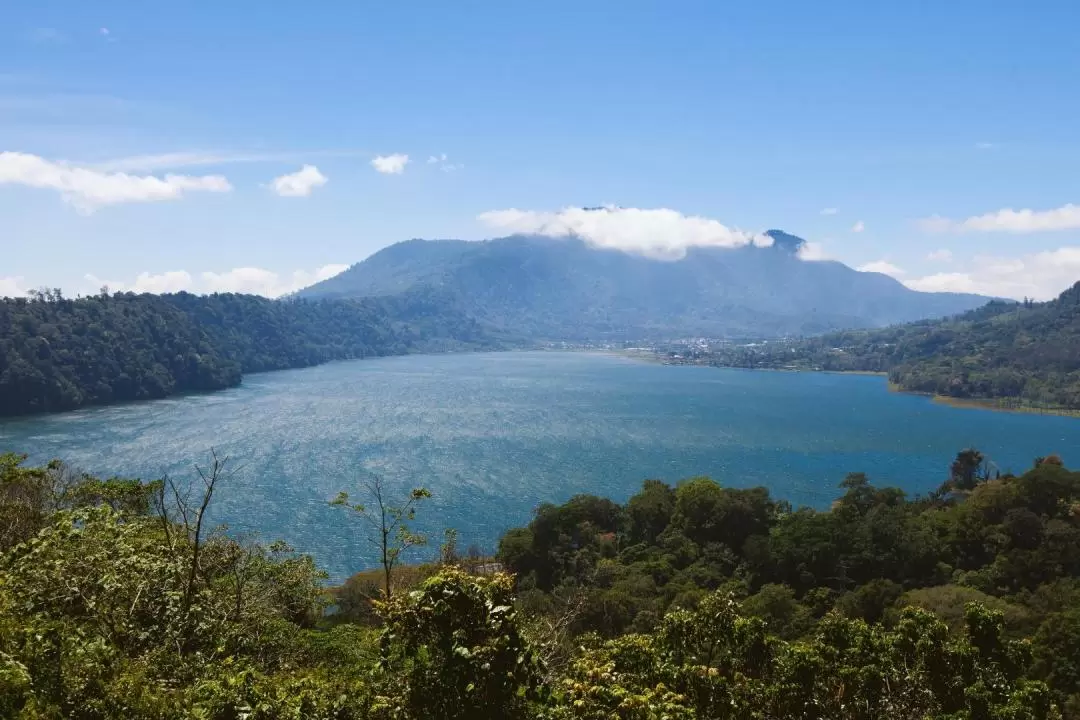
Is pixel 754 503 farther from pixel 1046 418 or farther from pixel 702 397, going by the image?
pixel 1046 418

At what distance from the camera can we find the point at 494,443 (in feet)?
232

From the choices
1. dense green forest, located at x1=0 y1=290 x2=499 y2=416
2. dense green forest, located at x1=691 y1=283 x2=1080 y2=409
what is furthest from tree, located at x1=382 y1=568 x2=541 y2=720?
dense green forest, located at x1=691 y1=283 x2=1080 y2=409

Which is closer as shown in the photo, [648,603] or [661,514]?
[648,603]

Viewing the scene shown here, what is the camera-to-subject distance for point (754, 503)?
3875cm

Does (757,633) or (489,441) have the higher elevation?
(757,633)

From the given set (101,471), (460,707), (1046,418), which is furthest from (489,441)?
(1046,418)

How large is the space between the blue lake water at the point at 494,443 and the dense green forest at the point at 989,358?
584 inches

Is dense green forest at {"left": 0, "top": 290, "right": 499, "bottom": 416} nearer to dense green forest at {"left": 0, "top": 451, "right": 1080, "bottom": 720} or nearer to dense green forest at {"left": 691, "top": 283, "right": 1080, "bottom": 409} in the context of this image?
dense green forest at {"left": 0, "top": 451, "right": 1080, "bottom": 720}

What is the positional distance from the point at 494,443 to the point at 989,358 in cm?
12400

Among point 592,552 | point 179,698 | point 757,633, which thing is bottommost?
point 592,552

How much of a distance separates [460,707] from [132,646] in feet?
18.9

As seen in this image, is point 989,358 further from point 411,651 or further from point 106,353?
point 411,651

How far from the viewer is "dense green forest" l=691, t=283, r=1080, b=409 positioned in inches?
4803

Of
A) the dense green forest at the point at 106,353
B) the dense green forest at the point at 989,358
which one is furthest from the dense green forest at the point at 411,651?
the dense green forest at the point at 989,358
